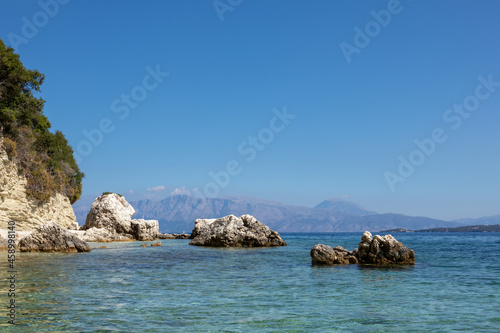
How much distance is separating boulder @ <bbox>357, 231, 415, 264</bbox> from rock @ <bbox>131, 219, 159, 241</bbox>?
1481 inches

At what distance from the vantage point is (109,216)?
5241 centimetres

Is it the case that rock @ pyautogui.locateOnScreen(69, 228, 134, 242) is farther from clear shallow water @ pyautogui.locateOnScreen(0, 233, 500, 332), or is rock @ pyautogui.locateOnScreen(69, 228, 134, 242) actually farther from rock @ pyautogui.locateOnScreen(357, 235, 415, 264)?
rock @ pyautogui.locateOnScreen(357, 235, 415, 264)

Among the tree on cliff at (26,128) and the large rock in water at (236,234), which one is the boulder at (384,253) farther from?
the tree on cliff at (26,128)

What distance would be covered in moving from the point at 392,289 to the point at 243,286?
Answer: 17.6ft

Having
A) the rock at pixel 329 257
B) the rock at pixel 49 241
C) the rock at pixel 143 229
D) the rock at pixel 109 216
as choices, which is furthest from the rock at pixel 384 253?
the rock at pixel 143 229

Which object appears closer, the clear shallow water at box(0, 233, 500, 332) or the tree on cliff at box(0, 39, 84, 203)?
the clear shallow water at box(0, 233, 500, 332)

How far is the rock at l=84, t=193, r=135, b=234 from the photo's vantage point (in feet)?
171

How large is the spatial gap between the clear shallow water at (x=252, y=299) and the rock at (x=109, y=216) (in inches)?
1270

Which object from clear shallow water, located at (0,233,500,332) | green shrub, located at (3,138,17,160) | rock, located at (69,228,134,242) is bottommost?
clear shallow water, located at (0,233,500,332)

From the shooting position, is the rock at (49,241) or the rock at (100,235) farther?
the rock at (100,235)

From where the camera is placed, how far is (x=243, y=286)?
15.7 meters

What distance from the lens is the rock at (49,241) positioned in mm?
30109

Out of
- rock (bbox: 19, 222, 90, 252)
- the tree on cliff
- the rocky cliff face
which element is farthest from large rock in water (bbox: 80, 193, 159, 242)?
rock (bbox: 19, 222, 90, 252)

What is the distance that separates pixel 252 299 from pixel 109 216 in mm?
43245
